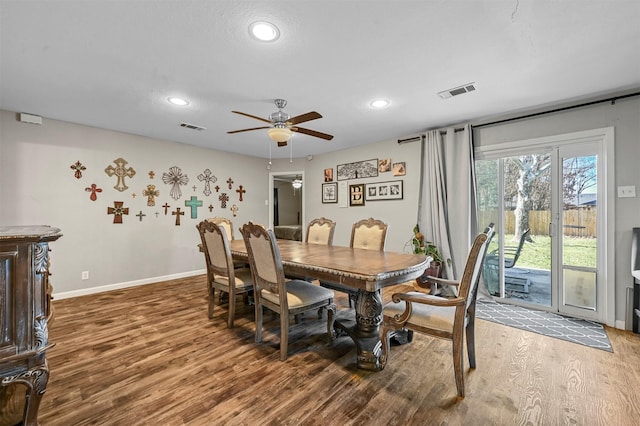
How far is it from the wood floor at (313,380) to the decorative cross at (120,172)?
7.11 ft

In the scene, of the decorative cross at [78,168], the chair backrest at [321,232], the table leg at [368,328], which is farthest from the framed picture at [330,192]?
the decorative cross at [78,168]

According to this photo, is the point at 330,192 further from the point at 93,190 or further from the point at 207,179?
the point at 93,190

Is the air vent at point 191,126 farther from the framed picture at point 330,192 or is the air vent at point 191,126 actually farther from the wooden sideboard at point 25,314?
the wooden sideboard at point 25,314

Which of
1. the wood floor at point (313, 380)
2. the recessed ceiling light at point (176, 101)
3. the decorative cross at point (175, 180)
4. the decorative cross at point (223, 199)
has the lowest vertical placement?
the wood floor at point (313, 380)

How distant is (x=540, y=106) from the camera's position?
10.00ft

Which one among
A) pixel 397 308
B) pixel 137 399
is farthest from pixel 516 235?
pixel 137 399

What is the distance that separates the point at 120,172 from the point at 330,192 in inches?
140

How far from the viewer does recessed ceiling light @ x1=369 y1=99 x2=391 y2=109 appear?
2.91 meters

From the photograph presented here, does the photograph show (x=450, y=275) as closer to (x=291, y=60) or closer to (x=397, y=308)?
(x=397, y=308)

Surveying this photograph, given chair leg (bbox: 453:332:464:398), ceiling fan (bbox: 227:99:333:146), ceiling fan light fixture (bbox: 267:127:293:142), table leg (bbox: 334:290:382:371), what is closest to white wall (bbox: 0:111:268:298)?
ceiling fan (bbox: 227:99:333:146)

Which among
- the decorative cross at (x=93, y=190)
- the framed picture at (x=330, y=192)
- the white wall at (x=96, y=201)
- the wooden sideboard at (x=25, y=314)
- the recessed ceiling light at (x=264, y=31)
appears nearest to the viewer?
the wooden sideboard at (x=25, y=314)

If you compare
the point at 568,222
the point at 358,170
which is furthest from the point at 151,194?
the point at 568,222

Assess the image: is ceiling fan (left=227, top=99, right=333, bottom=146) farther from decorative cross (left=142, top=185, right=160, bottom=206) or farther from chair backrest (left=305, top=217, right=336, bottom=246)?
decorative cross (left=142, top=185, right=160, bottom=206)

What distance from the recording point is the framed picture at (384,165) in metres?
4.56
